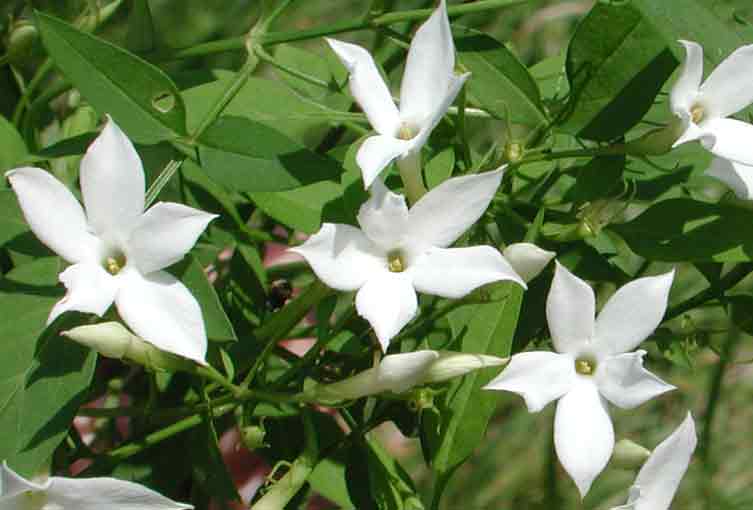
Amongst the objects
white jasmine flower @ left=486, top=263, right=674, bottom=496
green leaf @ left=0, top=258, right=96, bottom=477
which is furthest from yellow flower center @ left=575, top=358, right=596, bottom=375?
green leaf @ left=0, top=258, right=96, bottom=477

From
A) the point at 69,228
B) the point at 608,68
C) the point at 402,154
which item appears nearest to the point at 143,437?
the point at 69,228

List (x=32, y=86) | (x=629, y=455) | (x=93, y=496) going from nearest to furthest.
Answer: (x=93, y=496)
(x=629, y=455)
(x=32, y=86)

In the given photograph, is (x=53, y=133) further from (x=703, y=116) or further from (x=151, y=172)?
(x=703, y=116)

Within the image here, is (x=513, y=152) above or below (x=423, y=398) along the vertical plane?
above

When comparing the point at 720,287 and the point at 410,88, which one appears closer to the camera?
the point at 410,88

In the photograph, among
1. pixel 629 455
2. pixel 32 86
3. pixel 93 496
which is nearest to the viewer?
pixel 93 496

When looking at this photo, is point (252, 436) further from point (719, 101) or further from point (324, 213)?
point (719, 101)

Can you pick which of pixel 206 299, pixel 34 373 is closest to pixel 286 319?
pixel 206 299
